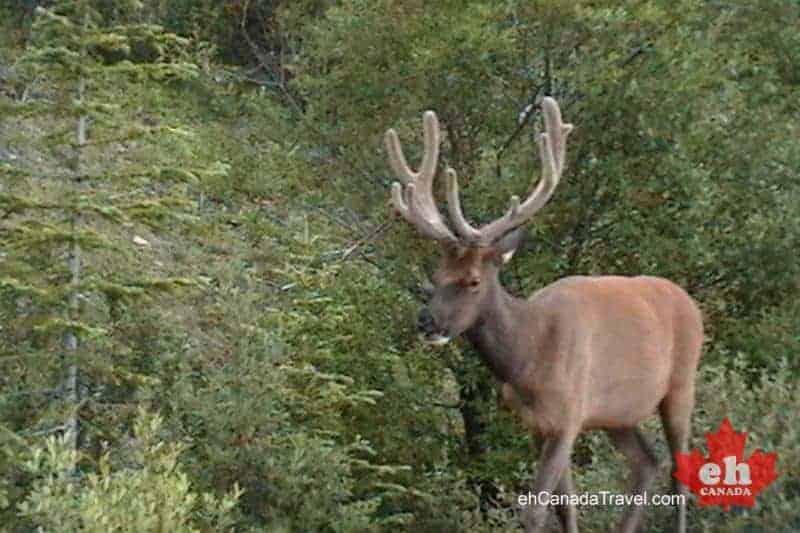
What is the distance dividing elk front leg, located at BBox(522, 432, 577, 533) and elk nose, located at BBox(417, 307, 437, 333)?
0.79 meters

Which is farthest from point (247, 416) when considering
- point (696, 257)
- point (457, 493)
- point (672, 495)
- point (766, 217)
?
point (766, 217)

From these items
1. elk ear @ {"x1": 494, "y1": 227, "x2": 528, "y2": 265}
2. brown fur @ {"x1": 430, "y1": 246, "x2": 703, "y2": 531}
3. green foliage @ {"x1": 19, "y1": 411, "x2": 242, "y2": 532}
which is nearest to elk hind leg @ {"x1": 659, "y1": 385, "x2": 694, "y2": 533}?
brown fur @ {"x1": 430, "y1": 246, "x2": 703, "y2": 531}

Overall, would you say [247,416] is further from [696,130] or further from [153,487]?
[696,130]

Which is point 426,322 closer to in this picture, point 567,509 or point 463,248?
point 463,248

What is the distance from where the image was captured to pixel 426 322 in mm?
6809

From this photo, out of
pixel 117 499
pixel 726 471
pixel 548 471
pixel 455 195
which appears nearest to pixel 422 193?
pixel 455 195

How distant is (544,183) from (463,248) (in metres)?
0.71

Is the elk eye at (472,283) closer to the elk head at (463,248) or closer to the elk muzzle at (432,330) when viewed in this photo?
the elk head at (463,248)

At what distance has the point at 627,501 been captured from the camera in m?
7.75

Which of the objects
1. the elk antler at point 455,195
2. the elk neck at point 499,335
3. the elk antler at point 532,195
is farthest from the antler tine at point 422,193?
the elk neck at point 499,335

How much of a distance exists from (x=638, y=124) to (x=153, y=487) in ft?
13.6

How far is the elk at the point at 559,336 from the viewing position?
272 inches

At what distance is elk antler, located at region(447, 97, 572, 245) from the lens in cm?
704

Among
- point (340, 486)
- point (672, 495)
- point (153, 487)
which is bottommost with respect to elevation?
point (340, 486)
